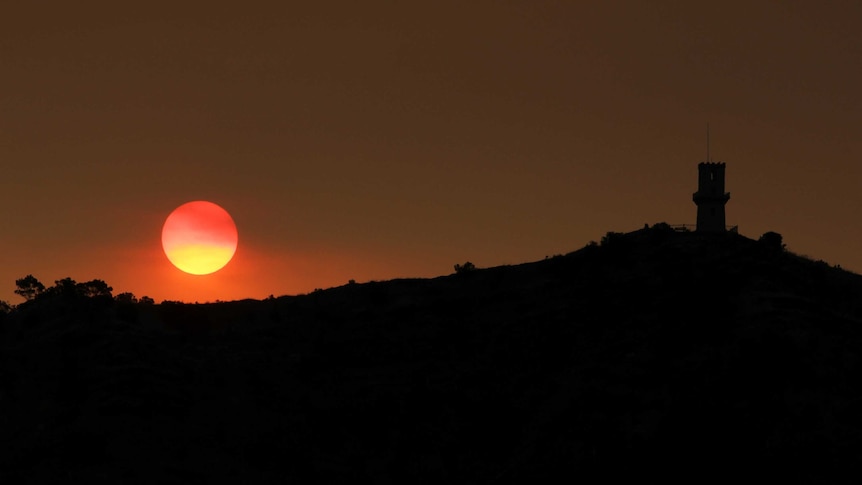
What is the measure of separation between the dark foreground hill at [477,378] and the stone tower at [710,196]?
7003 mm

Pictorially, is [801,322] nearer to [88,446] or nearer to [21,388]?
[88,446]

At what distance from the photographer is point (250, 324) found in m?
122

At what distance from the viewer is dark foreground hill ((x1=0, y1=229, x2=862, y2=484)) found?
8606 centimetres

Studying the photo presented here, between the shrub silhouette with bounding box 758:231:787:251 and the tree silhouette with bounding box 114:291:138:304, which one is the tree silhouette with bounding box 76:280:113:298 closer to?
the tree silhouette with bounding box 114:291:138:304

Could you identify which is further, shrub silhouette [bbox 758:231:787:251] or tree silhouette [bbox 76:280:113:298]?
tree silhouette [bbox 76:280:113:298]

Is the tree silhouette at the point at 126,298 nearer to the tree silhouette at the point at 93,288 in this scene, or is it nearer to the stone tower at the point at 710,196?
the tree silhouette at the point at 93,288

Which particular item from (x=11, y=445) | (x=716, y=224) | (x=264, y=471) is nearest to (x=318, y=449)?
(x=264, y=471)

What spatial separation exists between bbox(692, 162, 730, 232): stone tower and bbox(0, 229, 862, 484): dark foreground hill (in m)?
7.00

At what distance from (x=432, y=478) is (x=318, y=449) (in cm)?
1034

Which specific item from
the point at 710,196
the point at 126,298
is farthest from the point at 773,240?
the point at 126,298

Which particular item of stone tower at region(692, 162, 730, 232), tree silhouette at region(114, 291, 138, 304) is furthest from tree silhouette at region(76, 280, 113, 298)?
stone tower at region(692, 162, 730, 232)

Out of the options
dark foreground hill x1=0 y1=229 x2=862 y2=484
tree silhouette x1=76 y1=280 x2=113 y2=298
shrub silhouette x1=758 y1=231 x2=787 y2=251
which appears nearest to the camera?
dark foreground hill x1=0 y1=229 x2=862 y2=484

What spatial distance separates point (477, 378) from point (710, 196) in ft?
103

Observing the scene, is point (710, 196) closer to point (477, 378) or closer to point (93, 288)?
point (477, 378)
